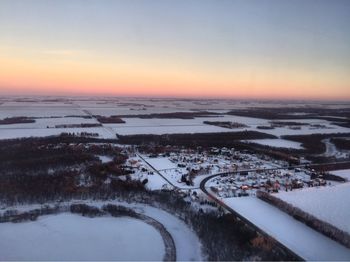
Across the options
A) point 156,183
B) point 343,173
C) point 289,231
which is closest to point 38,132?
point 156,183

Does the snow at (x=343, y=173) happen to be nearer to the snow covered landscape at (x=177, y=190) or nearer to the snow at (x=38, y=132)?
the snow covered landscape at (x=177, y=190)

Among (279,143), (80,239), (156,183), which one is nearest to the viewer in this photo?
(80,239)

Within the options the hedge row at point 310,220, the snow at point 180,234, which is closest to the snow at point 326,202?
the hedge row at point 310,220

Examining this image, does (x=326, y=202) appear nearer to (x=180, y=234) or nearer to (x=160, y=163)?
(x=180, y=234)

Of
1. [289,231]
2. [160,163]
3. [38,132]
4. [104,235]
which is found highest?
[38,132]

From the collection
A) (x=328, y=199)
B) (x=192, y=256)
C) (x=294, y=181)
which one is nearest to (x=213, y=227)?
(x=192, y=256)
